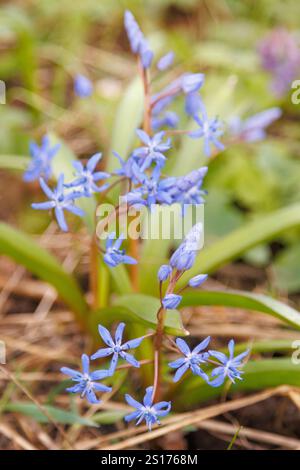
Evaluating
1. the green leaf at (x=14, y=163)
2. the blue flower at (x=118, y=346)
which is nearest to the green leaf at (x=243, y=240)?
the blue flower at (x=118, y=346)

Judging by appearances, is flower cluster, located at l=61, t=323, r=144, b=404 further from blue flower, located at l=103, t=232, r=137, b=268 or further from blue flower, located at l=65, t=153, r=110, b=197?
blue flower, located at l=65, t=153, r=110, b=197

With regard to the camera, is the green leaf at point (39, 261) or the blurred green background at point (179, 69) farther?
the blurred green background at point (179, 69)

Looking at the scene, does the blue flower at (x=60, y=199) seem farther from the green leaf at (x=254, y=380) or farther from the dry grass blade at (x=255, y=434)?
the dry grass blade at (x=255, y=434)

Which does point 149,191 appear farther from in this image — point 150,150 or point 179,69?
point 179,69

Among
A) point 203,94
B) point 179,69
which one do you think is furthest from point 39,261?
point 179,69

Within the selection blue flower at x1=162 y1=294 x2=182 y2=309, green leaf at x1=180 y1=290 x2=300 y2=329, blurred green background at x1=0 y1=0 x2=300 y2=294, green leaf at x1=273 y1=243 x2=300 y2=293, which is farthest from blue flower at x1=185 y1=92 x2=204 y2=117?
green leaf at x1=273 y1=243 x2=300 y2=293

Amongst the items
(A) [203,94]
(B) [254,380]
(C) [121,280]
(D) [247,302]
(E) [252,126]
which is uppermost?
(A) [203,94]

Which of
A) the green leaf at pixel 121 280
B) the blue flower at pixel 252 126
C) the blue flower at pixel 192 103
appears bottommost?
the green leaf at pixel 121 280
